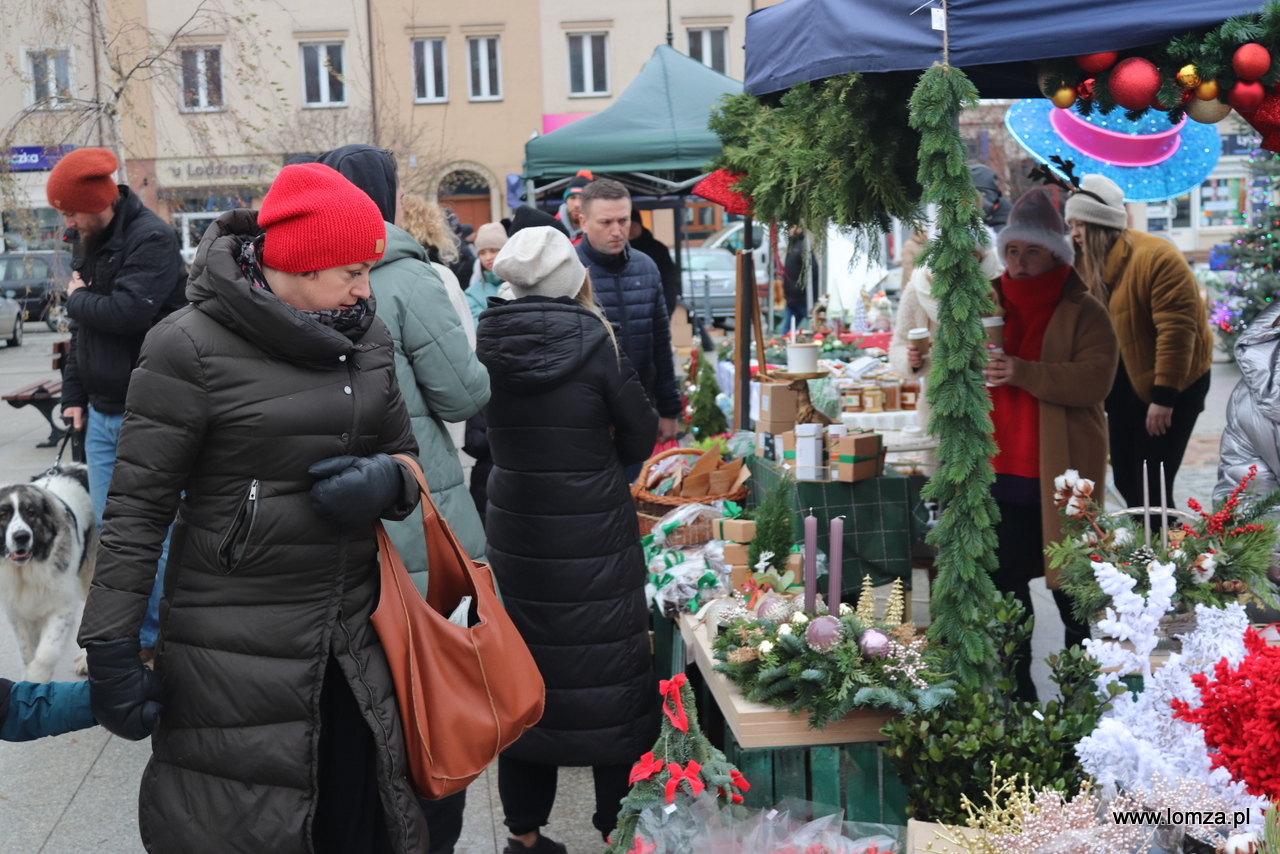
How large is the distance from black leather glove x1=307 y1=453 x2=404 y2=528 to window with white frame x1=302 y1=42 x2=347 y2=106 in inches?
1162

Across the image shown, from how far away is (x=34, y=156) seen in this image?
952cm

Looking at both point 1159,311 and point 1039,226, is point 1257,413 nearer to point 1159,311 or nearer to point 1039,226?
point 1039,226

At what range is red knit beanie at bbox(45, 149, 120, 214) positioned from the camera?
4363mm

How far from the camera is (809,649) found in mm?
3090

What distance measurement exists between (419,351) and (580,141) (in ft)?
20.6

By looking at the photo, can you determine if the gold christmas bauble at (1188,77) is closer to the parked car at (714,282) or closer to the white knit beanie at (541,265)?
the white knit beanie at (541,265)

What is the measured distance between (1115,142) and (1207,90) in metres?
2.69

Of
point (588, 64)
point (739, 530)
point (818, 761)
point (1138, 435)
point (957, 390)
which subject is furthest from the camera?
point (588, 64)

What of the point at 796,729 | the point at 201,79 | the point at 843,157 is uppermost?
the point at 201,79

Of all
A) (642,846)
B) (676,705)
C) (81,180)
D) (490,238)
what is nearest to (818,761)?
(676,705)

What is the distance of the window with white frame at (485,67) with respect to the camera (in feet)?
101

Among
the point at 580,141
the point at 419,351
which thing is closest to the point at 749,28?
the point at 419,351

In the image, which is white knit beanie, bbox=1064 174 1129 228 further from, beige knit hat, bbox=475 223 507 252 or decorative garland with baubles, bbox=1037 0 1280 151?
beige knit hat, bbox=475 223 507 252

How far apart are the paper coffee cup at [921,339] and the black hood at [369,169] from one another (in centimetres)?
194
